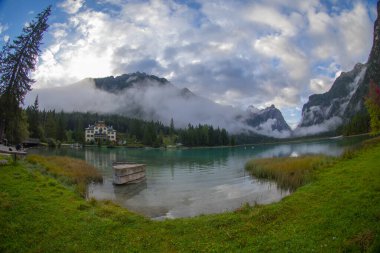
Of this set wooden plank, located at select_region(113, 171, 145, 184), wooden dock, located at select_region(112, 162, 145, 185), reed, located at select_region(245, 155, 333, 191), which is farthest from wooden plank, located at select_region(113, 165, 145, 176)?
reed, located at select_region(245, 155, 333, 191)

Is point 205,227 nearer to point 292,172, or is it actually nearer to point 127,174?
point 127,174

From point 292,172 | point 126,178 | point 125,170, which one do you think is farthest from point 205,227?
point 292,172

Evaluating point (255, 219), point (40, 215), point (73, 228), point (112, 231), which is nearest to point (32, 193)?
point (40, 215)

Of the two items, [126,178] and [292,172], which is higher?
[292,172]

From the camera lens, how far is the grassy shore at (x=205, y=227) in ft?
43.5

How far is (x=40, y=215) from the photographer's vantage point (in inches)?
689

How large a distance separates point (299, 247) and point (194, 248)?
4876mm

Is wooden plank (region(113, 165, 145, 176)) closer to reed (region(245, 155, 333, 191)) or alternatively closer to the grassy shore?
reed (region(245, 155, 333, 191))

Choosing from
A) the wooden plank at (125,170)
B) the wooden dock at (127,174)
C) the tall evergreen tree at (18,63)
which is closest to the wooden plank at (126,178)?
the wooden dock at (127,174)

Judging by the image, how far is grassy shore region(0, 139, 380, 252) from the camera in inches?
522

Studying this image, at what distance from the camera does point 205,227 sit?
55.9 feet

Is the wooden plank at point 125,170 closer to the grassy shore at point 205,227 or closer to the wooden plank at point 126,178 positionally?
the wooden plank at point 126,178

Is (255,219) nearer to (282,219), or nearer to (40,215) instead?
(282,219)

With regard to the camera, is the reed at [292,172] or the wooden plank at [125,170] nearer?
the reed at [292,172]
